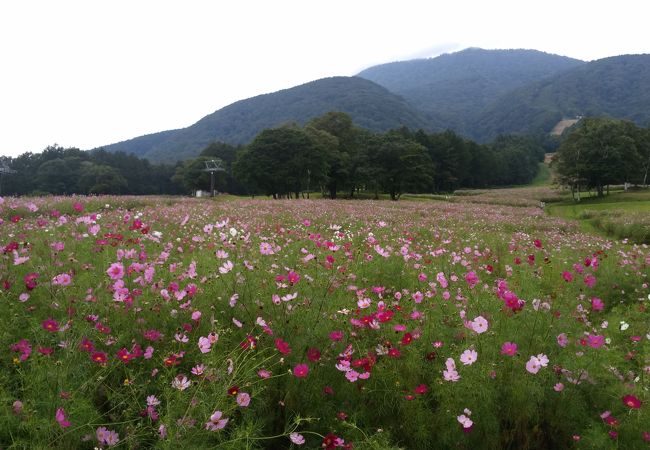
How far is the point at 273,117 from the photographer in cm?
→ 17488

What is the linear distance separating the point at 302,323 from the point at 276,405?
2.47 ft

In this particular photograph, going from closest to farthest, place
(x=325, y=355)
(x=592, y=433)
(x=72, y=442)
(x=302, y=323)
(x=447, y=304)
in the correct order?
(x=72, y=442)
(x=592, y=433)
(x=325, y=355)
(x=302, y=323)
(x=447, y=304)

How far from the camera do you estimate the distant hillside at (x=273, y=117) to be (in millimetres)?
158875

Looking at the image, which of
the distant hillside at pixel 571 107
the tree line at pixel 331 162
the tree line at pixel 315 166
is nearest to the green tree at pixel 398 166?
the tree line at pixel 331 162

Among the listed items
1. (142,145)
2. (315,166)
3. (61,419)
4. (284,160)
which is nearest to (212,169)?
(284,160)

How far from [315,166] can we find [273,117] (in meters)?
132

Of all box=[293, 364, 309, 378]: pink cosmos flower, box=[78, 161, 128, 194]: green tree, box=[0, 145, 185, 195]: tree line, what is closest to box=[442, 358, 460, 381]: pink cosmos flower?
box=[293, 364, 309, 378]: pink cosmos flower

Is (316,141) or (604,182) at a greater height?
(316,141)

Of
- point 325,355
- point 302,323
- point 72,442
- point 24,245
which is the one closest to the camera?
point 72,442

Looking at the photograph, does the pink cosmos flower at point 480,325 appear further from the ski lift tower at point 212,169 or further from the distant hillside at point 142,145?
the distant hillside at point 142,145

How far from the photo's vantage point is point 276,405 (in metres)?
2.98

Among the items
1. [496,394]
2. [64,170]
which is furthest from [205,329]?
[64,170]

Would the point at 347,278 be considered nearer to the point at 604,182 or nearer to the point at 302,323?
the point at 302,323

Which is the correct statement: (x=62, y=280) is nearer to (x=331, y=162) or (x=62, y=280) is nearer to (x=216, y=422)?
(x=216, y=422)
